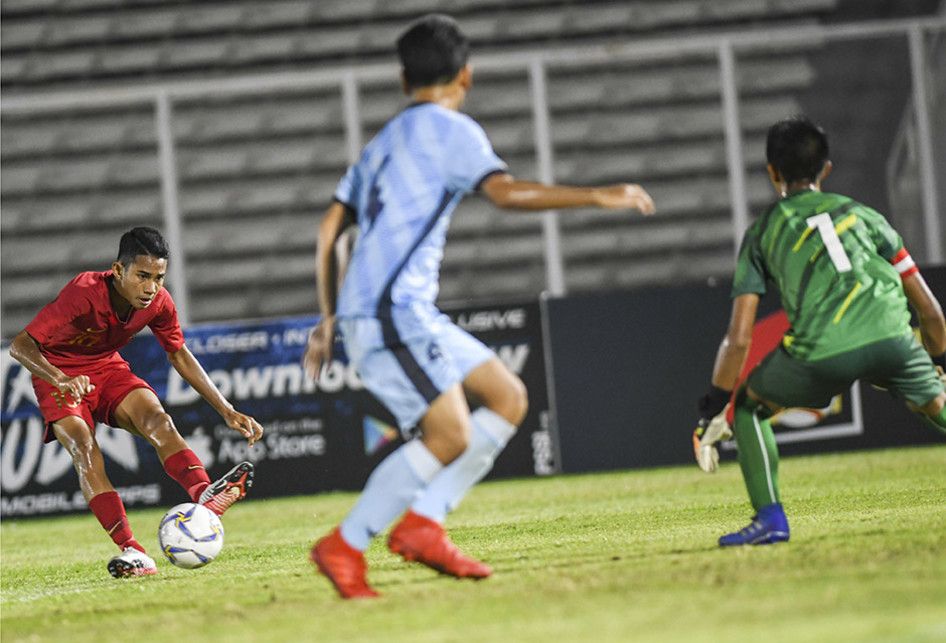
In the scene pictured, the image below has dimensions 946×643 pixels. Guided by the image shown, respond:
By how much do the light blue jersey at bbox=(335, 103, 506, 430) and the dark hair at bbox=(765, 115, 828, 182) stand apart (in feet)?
4.08

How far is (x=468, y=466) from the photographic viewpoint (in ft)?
17.2

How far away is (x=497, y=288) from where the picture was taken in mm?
13508

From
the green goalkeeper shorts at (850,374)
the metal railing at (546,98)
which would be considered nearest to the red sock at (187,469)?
the green goalkeeper shorts at (850,374)

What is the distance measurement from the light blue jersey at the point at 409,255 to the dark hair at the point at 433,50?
0.11 m

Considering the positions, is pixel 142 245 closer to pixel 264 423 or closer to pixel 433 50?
pixel 433 50

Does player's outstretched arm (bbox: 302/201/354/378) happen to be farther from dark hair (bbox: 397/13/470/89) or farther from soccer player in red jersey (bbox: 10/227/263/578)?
soccer player in red jersey (bbox: 10/227/263/578)

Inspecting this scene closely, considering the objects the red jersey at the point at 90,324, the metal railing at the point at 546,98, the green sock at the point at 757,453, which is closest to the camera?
the green sock at the point at 757,453

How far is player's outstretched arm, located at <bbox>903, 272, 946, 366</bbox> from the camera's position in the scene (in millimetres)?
5773

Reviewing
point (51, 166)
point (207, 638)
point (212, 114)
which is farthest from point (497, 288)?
point (207, 638)

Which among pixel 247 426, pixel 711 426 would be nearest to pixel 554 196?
pixel 711 426

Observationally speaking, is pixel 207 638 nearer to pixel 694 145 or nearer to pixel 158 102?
pixel 158 102

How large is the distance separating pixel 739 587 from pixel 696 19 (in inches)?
438

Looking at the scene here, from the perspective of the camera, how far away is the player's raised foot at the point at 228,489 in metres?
7.02

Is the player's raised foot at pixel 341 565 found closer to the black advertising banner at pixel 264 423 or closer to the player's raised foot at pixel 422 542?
the player's raised foot at pixel 422 542
